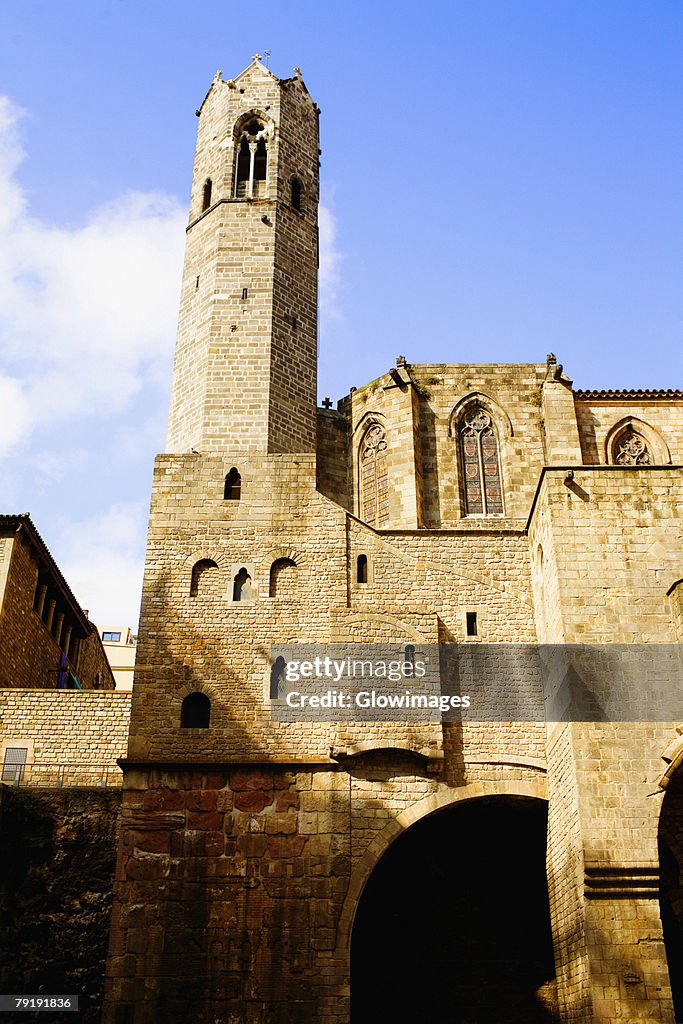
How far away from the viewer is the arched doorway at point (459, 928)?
19.5 meters

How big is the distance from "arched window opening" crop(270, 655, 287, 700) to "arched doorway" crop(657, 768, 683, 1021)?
7027 mm

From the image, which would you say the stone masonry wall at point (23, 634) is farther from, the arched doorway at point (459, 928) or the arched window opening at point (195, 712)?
the arched doorway at point (459, 928)

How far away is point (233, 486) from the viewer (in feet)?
68.8

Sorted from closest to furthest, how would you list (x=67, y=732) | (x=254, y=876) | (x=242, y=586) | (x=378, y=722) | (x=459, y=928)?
(x=254, y=876), (x=378, y=722), (x=242, y=586), (x=459, y=928), (x=67, y=732)

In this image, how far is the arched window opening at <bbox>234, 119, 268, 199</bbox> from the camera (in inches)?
Result: 988

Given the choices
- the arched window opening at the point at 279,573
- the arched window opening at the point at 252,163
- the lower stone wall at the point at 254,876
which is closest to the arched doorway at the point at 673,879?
the lower stone wall at the point at 254,876

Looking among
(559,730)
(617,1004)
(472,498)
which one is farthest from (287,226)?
(617,1004)

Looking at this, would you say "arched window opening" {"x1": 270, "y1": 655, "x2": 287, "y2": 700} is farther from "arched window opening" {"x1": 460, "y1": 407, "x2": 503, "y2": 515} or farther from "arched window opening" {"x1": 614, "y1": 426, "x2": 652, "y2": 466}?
"arched window opening" {"x1": 614, "y1": 426, "x2": 652, "y2": 466}

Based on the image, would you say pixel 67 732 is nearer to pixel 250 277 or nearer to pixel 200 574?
pixel 200 574

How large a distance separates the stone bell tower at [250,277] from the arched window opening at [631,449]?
23.0 feet

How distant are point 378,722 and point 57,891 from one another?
20.9 ft

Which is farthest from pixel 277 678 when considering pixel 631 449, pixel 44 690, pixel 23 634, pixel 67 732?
pixel 631 449

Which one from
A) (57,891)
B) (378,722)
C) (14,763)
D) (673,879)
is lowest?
(57,891)

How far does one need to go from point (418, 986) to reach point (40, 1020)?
6955 millimetres
